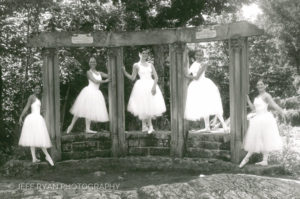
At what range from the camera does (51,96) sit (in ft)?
30.0

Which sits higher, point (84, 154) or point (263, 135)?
point (263, 135)

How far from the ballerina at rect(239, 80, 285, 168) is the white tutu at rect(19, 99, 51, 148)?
13.2 ft

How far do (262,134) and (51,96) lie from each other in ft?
14.7

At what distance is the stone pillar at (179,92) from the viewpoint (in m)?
9.02

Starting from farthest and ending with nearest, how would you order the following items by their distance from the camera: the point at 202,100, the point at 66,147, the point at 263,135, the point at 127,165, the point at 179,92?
1. the point at 66,147
2. the point at 127,165
3. the point at 179,92
4. the point at 202,100
5. the point at 263,135

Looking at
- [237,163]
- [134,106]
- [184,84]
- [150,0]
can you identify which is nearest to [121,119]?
[134,106]

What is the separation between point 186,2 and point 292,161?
962cm

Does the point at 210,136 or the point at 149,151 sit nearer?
the point at 210,136

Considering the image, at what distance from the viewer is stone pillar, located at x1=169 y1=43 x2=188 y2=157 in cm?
902

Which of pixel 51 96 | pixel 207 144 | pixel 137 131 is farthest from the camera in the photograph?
pixel 137 131

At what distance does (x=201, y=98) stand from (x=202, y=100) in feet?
0.19

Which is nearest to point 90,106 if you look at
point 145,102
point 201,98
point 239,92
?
point 145,102

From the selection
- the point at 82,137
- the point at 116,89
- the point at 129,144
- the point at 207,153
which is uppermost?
the point at 116,89

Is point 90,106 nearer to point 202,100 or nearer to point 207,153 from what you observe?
point 202,100
